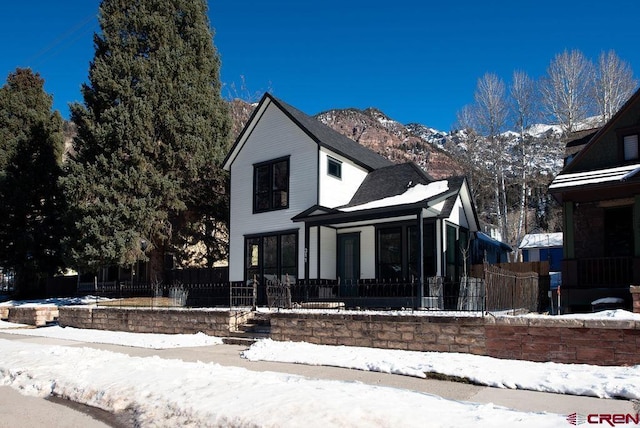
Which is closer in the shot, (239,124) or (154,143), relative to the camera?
(154,143)

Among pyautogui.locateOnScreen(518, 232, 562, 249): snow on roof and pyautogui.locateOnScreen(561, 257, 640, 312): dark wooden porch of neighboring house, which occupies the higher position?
pyautogui.locateOnScreen(518, 232, 562, 249): snow on roof

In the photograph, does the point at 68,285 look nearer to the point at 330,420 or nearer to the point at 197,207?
the point at 197,207

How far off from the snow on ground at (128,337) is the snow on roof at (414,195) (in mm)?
6684

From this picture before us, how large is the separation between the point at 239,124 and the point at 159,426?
3972 centimetres

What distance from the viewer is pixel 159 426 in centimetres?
611

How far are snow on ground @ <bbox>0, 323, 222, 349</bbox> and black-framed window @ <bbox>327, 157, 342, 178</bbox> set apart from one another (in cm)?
842

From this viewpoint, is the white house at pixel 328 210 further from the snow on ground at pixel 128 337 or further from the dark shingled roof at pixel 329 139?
the snow on ground at pixel 128 337

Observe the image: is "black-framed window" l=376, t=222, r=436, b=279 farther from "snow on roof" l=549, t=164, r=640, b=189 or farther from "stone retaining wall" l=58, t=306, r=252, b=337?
"stone retaining wall" l=58, t=306, r=252, b=337

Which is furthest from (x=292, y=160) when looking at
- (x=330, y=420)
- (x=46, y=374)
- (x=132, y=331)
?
(x=330, y=420)

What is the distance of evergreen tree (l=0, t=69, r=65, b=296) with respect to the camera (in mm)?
27375

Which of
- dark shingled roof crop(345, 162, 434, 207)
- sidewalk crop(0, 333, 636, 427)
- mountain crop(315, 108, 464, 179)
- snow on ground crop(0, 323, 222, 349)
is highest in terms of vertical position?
mountain crop(315, 108, 464, 179)

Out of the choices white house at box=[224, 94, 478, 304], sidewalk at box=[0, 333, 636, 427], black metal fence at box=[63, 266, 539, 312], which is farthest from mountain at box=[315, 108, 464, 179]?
sidewalk at box=[0, 333, 636, 427]

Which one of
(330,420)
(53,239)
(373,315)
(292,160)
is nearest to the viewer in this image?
(330,420)

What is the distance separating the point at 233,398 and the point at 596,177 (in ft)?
42.2
